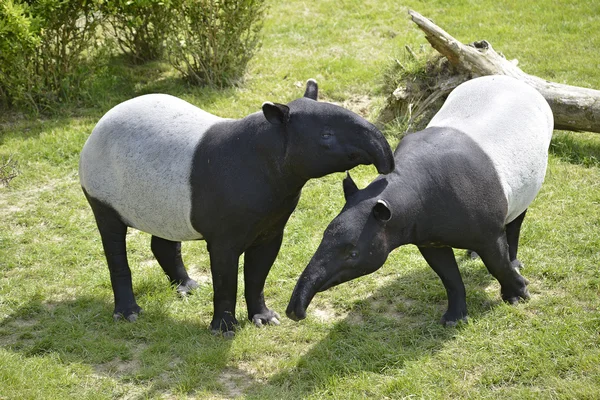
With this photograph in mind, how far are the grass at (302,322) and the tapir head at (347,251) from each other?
76 cm

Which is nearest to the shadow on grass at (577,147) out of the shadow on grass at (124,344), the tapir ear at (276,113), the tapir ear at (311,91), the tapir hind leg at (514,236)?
the tapir hind leg at (514,236)

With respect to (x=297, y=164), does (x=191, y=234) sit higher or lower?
lower

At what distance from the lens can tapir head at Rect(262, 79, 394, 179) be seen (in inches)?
205

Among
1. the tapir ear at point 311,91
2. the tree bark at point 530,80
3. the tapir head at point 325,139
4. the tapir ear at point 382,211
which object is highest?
the tapir ear at point 311,91

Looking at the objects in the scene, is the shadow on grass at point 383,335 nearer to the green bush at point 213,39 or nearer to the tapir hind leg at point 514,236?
Result: the tapir hind leg at point 514,236

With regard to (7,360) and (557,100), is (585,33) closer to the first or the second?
(557,100)

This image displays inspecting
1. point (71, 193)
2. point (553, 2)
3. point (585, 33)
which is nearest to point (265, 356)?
point (71, 193)

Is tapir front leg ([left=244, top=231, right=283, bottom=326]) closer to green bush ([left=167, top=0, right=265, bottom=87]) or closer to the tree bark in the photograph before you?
the tree bark

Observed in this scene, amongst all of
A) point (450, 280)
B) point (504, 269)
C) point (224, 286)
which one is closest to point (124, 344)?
point (224, 286)

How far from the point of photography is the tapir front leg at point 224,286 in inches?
233

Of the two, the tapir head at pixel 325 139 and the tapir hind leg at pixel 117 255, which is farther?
the tapir hind leg at pixel 117 255

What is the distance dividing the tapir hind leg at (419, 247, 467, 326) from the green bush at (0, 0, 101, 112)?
6.77 meters

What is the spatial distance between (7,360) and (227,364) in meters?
1.74

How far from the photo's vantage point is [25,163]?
32.5 ft
